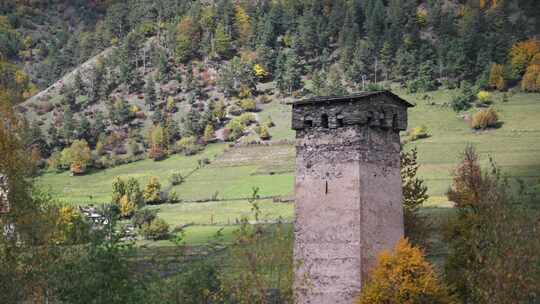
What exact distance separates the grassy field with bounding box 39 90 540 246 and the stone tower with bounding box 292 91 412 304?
1608 inches

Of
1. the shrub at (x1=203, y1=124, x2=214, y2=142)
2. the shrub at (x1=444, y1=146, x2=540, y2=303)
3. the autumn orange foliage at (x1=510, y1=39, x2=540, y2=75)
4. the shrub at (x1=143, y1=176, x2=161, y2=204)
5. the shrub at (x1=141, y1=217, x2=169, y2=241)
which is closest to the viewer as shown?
the shrub at (x1=444, y1=146, x2=540, y2=303)

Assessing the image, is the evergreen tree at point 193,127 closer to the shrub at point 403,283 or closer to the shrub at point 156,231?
the shrub at point 156,231

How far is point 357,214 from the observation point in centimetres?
3234

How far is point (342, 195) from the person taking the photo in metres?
32.8

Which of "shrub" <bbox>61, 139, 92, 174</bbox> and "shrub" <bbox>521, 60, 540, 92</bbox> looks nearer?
"shrub" <bbox>521, 60, 540, 92</bbox>

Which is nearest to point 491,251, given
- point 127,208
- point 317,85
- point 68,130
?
point 127,208

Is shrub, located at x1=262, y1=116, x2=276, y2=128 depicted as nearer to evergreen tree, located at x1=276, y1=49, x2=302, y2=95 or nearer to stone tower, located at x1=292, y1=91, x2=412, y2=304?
evergreen tree, located at x1=276, y1=49, x2=302, y2=95

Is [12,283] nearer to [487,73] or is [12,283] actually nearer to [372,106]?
[372,106]

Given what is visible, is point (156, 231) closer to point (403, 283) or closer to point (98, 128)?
point (403, 283)

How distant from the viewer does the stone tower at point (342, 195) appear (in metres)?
32.5

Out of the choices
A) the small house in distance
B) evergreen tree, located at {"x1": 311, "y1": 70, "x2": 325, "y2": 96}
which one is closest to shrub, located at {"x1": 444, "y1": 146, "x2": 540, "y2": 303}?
the small house in distance

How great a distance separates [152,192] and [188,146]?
112ft

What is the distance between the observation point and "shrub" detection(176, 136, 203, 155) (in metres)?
140

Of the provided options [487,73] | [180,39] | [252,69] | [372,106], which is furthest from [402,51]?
[372,106]
